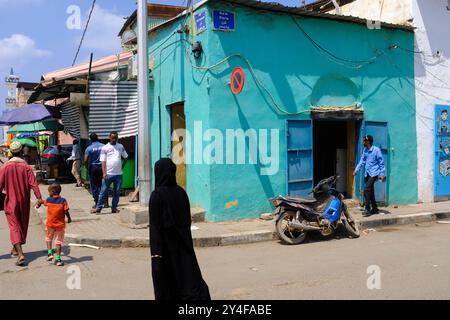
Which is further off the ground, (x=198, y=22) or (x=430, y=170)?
(x=198, y=22)

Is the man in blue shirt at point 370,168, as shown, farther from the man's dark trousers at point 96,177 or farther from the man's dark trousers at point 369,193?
the man's dark trousers at point 96,177

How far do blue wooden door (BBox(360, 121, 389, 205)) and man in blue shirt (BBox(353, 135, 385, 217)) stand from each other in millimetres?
939

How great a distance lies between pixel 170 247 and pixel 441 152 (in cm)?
1004

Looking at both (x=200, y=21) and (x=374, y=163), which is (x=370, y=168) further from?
(x=200, y=21)

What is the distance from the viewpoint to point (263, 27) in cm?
941

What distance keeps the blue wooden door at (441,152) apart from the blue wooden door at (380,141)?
1696mm

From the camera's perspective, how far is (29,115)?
1453 cm

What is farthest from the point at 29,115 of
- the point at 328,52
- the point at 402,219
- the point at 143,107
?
the point at 402,219

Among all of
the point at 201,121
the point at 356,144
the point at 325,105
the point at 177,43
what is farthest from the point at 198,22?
the point at 356,144

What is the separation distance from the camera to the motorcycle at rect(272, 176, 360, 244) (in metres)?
7.83

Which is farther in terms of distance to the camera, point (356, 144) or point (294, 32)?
point (356, 144)

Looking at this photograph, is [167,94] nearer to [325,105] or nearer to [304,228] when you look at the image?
[325,105]

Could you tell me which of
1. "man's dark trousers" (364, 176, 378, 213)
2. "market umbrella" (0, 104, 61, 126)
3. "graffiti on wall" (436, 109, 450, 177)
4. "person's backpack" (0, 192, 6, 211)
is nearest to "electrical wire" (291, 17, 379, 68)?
"graffiti on wall" (436, 109, 450, 177)
